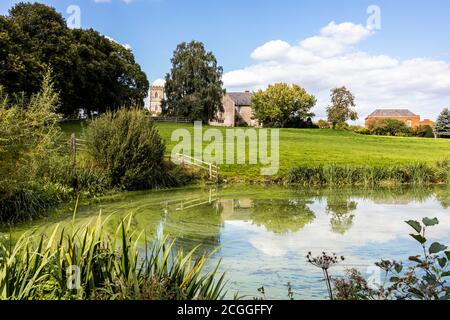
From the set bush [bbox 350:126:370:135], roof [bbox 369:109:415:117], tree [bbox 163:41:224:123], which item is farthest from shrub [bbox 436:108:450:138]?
tree [bbox 163:41:224:123]

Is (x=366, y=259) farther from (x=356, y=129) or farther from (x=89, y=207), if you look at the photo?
(x=356, y=129)

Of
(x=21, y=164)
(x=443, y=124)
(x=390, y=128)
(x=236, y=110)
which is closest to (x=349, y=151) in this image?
(x=390, y=128)

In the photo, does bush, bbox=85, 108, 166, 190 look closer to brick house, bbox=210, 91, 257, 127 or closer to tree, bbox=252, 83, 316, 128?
tree, bbox=252, 83, 316, 128

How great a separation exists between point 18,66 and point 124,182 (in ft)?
49.7

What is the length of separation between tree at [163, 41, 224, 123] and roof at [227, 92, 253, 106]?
1629 centimetres

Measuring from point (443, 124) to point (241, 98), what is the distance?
30793mm

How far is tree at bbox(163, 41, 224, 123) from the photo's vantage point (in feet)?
189

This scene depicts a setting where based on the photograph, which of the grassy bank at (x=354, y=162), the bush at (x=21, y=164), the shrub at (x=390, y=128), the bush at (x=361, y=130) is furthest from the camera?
the bush at (x=361, y=130)

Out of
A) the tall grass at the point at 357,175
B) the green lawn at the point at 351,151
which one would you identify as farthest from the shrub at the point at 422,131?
the tall grass at the point at 357,175

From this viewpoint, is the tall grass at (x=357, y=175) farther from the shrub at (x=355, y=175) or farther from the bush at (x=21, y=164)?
the bush at (x=21, y=164)

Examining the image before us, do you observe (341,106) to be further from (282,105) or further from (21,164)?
(21,164)

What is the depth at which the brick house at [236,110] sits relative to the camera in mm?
74312

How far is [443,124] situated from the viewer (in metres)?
65.2

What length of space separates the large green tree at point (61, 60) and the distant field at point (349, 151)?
4382 mm
